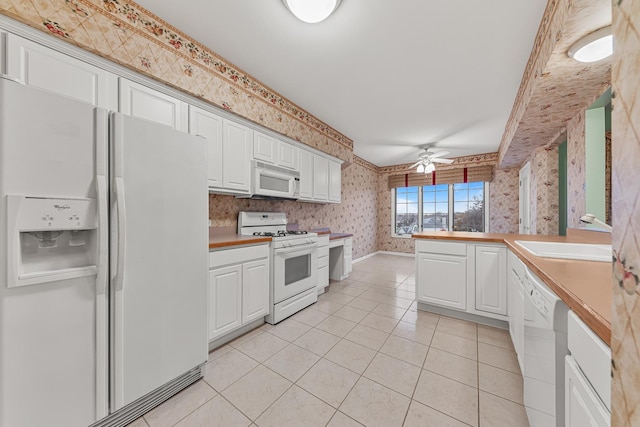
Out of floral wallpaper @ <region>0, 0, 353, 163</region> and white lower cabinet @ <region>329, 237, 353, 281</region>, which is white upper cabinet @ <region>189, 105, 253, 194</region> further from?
white lower cabinet @ <region>329, 237, 353, 281</region>

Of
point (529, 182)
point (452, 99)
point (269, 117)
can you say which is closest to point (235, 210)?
point (269, 117)

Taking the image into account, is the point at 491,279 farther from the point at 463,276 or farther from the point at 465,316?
the point at 465,316

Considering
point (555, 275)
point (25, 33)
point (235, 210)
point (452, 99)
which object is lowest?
point (555, 275)

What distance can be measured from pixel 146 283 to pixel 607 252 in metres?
2.70

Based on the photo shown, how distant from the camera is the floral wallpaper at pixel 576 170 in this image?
7.39 ft

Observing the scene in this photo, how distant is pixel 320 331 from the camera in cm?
221

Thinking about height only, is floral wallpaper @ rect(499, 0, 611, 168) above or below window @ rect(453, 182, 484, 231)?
above

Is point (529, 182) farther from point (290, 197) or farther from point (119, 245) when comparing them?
point (119, 245)

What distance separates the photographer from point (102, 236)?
111 centimetres

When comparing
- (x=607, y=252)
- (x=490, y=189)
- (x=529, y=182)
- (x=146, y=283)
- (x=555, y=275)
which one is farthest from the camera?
(x=490, y=189)

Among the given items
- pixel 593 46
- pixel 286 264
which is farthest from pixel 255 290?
pixel 593 46

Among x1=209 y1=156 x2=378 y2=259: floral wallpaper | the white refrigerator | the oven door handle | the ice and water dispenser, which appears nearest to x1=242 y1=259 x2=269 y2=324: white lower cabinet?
the oven door handle

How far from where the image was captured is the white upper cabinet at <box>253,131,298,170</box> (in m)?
2.57

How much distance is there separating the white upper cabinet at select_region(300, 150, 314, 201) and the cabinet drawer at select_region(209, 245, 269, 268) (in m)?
1.19
